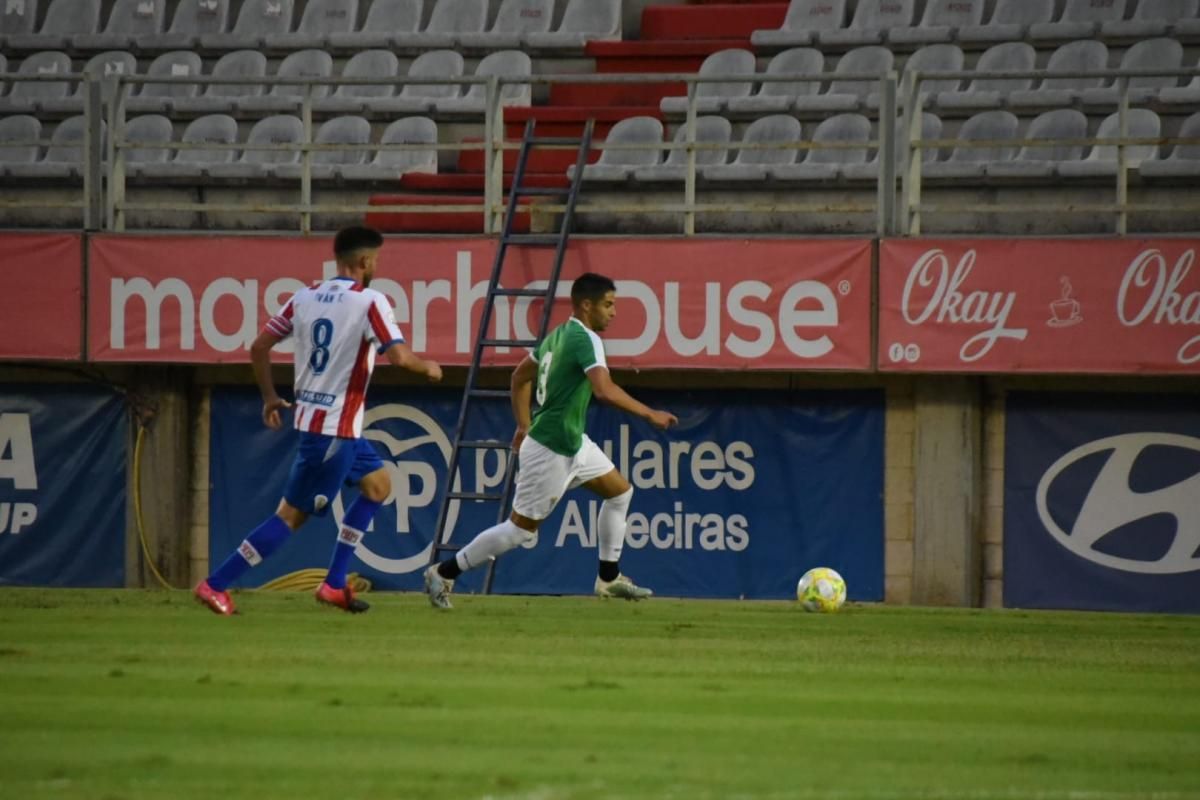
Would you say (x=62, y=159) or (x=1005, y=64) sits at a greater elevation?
(x=1005, y=64)

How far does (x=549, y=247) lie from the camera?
17.2 meters

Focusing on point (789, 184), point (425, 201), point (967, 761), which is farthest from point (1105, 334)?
point (967, 761)

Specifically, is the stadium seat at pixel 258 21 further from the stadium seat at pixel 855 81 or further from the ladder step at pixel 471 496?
the ladder step at pixel 471 496

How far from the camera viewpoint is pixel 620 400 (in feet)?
41.6

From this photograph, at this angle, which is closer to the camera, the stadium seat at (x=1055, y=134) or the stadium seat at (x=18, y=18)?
the stadium seat at (x=1055, y=134)

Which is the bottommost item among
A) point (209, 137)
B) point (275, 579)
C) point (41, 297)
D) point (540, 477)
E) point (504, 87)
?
point (275, 579)

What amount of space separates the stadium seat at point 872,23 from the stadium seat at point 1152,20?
2.04 meters

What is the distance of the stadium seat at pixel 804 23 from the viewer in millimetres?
20047

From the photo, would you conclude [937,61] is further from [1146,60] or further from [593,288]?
[593,288]

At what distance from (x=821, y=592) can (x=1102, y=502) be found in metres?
3.50

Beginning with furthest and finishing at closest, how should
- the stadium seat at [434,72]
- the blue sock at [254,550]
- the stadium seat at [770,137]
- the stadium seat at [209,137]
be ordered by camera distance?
1. the stadium seat at [434,72]
2. the stadium seat at [209,137]
3. the stadium seat at [770,137]
4. the blue sock at [254,550]

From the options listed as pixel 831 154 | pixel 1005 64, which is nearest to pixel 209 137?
pixel 831 154

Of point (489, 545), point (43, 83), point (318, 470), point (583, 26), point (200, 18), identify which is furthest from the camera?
point (200, 18)

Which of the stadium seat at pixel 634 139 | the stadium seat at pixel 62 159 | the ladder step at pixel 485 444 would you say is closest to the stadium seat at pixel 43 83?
the stadium seat at pixel 62 159
